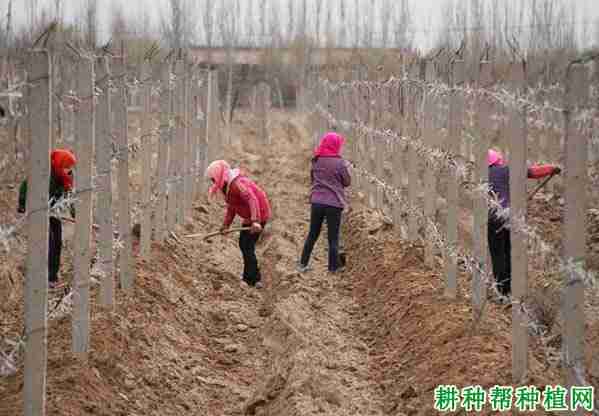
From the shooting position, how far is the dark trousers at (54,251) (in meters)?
7.98

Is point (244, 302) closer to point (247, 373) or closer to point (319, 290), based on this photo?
point (319, 290)

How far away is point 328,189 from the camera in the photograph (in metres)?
9.78

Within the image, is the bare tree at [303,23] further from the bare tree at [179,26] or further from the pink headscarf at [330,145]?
the pink headscarf at [330,145]

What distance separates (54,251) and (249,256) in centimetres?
207

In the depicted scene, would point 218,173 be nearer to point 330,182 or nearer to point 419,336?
point 330,182

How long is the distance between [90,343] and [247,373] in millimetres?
1295

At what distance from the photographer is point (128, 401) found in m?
5.71

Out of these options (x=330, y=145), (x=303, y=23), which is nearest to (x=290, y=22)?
(x=303, y=23)

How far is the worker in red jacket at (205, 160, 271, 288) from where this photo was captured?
356 inches

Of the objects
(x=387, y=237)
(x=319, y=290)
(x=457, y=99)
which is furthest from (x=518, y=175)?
(x=387, y=237)

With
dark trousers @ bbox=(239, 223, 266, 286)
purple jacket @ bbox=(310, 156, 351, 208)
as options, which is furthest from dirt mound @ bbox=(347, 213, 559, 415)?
dark trousers @ bbox=(239, 223, 266, 286)

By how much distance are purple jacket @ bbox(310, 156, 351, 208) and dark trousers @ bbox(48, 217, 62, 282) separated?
2.79m

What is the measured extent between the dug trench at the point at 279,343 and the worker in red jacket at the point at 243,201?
19.4 inches

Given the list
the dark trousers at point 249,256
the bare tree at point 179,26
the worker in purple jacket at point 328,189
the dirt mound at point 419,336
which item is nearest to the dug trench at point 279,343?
the dirt mound at point 419,336
